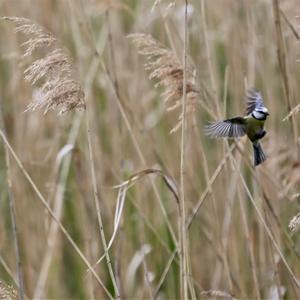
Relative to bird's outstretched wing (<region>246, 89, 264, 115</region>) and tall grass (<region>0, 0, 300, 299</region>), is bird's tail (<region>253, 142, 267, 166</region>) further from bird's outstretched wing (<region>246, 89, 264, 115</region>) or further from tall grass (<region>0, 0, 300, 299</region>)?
tall grass (<region>0, 0, 300, 299</region>)

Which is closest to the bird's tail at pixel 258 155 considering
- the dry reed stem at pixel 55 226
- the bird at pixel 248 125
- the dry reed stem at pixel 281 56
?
the bird at pixel 248 125

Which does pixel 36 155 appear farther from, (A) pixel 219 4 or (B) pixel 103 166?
(A) pixel 219 4

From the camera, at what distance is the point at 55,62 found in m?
1.40

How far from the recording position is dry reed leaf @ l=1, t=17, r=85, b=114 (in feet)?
4.43

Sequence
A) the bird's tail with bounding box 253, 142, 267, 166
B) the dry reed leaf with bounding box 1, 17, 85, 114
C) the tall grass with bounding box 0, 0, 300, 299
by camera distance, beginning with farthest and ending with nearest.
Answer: the tall grass with bounding box 0, 0, 300, 299 < the bird's tail with bounding box 253, 142, 267, 166 < the dry reed leaf with bounding box 1, 17, 85, 114

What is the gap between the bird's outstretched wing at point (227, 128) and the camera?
1371 mm

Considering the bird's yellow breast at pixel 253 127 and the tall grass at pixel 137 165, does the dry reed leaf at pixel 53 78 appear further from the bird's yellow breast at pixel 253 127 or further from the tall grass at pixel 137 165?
the tall grass at pixel 137 165

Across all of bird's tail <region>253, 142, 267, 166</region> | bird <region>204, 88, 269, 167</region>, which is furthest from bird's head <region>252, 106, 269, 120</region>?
bird's tail <region>253, 142, 267, 166</region>

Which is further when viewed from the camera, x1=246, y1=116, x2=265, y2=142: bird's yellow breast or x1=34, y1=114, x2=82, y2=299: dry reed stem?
x1=34, y1=114, x2=82, y2=299: dry reed stem

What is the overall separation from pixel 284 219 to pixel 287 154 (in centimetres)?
62

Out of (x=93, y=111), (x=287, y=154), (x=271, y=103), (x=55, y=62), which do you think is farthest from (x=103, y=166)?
(x=55, y=62)

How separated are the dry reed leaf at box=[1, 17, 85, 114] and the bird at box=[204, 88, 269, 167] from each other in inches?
9.5

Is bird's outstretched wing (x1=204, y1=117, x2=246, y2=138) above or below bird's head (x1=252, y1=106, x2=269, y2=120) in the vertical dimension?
below

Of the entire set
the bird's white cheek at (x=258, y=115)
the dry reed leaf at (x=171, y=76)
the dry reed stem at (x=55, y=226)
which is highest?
the dry reed leaf at (x=171, y=76)
